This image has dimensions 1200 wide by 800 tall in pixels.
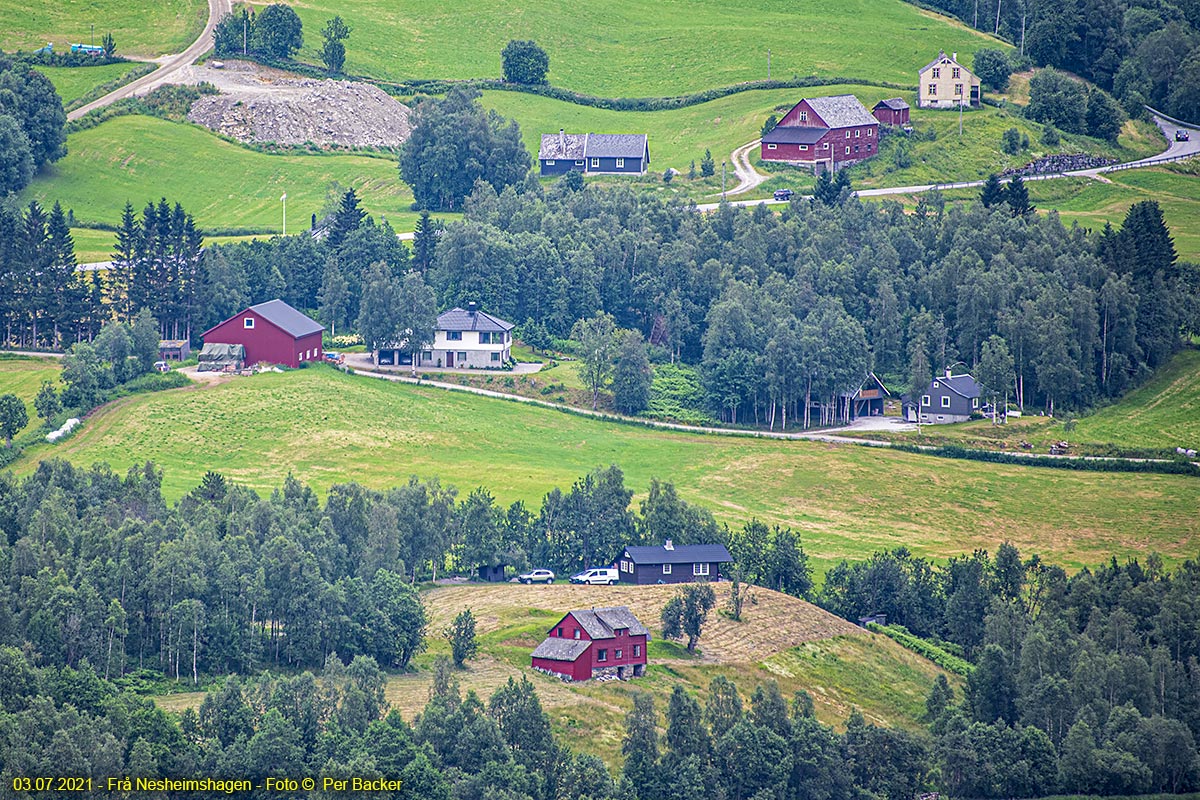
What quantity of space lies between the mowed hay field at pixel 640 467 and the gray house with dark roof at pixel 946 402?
990 centimetres

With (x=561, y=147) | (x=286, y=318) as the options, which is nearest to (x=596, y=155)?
(x=561, y=147)

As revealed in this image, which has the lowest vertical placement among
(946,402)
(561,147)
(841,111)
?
(946,402)

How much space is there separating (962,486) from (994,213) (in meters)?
41.8

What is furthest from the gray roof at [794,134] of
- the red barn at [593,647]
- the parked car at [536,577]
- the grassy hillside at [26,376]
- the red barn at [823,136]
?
the red barn at [593,647]

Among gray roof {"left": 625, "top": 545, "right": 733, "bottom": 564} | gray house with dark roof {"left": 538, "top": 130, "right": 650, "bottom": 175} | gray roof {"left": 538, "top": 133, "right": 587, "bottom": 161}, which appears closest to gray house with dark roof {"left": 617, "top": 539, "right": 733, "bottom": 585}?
gray roof {"left": 625, "top": 545, "right": 733, "bottom": 564}

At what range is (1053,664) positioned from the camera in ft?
338

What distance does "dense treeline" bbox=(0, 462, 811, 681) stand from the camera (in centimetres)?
9512

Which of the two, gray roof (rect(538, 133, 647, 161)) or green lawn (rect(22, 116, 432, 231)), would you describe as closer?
green lawn (rect(22, 116, 432, 231))

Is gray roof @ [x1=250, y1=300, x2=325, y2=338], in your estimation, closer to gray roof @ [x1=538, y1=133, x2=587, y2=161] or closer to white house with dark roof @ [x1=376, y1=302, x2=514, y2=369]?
white house with dark roof @ [x1=376, y1=302, x2=514, y2=369]

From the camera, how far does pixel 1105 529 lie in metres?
126

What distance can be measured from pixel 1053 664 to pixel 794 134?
97.0 meters

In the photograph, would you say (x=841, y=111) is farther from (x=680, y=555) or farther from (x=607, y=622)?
(x=607, y=622)

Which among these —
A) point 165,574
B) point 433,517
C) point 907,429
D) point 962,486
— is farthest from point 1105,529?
point 165,574

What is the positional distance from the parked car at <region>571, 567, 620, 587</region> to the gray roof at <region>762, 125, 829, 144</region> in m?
84.7
